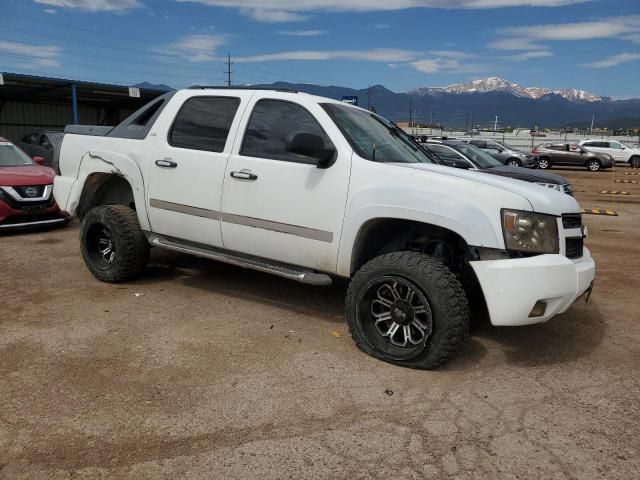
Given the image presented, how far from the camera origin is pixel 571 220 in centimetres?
388

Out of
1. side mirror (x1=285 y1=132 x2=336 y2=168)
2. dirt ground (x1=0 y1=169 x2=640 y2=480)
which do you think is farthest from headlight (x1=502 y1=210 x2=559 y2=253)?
side mirror (x1=285 y1=132 x2=336 y2=168)

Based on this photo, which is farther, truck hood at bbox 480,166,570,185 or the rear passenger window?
truck hood at bbox 480,166,570,185

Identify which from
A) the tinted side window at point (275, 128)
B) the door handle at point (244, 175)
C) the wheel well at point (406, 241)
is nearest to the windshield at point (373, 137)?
the tinted side window at point (275, 128)

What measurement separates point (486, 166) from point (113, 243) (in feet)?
28.7

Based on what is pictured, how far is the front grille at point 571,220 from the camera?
377cm

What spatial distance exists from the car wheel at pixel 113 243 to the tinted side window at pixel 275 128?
1.56m

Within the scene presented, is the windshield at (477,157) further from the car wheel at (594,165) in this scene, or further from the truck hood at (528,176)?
the car wheel at (594,165)

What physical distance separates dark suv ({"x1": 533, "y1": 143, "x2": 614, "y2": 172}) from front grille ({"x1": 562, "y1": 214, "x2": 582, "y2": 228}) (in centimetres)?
2753

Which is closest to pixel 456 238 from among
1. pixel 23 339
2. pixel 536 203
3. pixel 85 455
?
pixel 536 203

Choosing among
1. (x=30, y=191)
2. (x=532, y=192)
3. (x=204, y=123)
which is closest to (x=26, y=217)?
(x=30, y=191)

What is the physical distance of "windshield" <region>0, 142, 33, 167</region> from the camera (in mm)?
9148

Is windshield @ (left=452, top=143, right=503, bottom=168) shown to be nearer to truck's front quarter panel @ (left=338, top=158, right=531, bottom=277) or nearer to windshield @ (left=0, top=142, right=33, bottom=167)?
truck's front quarter panel @ (left=338, top=158, right=531, bottom=277)

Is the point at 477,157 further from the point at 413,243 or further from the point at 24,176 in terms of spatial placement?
the point at 24,176

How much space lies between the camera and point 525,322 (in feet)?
11.6
